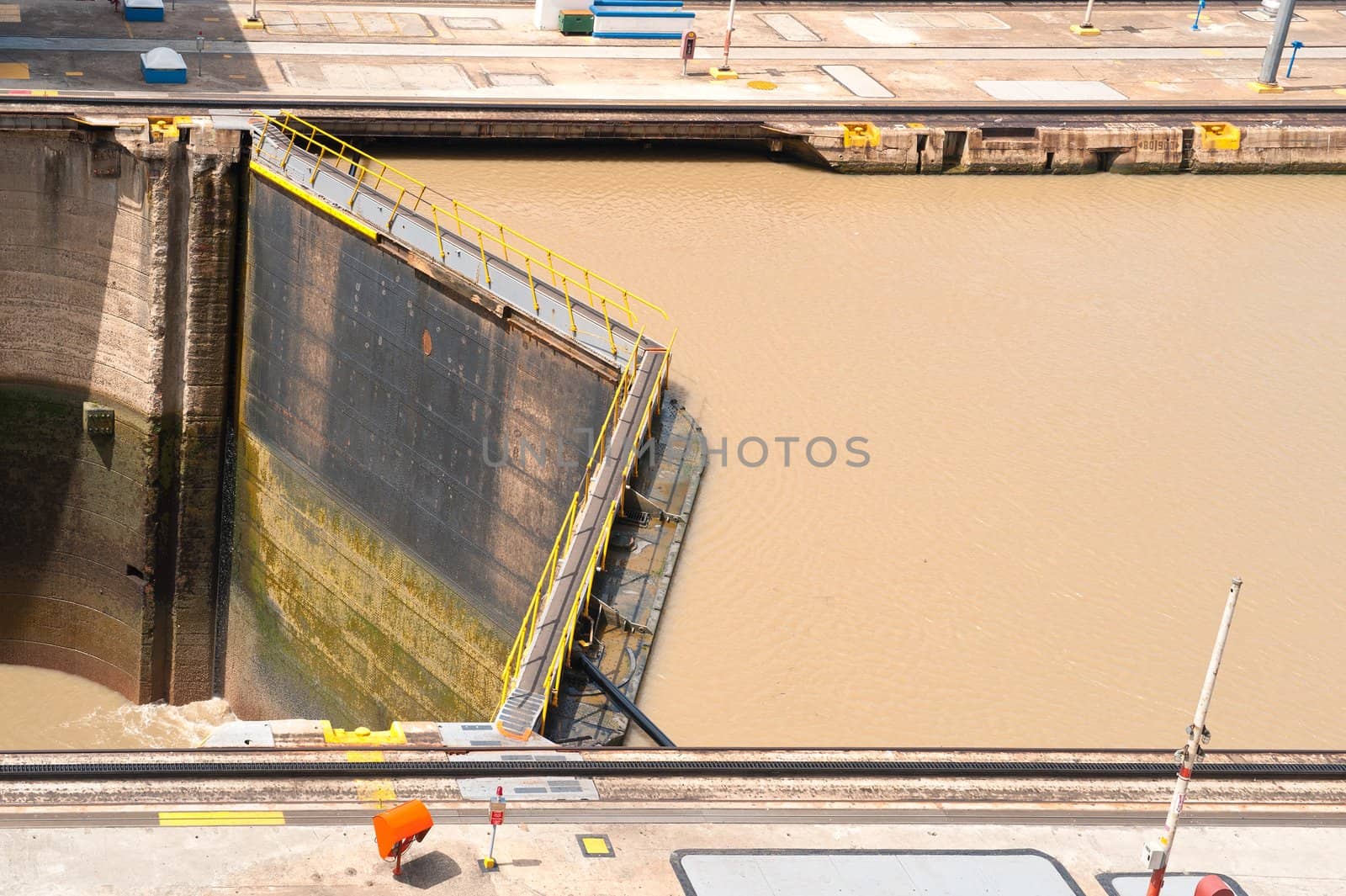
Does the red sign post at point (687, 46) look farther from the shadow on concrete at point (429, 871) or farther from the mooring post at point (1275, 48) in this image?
the shadow on concrete at point (429, 871)

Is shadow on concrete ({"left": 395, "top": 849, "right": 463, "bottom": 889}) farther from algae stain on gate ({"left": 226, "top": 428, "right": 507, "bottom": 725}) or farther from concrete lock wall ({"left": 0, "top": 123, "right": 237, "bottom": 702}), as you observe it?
concrete lock wall ({"left": 0, "top": 123, "right": 237, "bottom": 702})

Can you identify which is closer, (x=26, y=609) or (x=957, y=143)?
(x=26, y=609)

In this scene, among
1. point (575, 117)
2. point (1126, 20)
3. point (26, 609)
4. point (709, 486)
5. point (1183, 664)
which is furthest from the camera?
point (1126, 20)

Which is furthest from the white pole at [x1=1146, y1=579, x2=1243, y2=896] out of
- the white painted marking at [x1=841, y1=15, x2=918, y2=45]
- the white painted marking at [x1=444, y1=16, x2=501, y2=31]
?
the white painted marking at [x1=841, y1=15, x2=918, y2=45]

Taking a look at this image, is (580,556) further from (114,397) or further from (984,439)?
(114,397)

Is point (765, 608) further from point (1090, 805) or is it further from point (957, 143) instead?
point (957, 143)

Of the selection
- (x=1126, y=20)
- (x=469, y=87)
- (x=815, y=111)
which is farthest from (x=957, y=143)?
(x=1126, y=20)

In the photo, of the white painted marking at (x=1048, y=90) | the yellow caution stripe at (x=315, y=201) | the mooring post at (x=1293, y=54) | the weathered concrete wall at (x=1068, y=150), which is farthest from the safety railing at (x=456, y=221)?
the mooring post at (x=1293, y=54)
